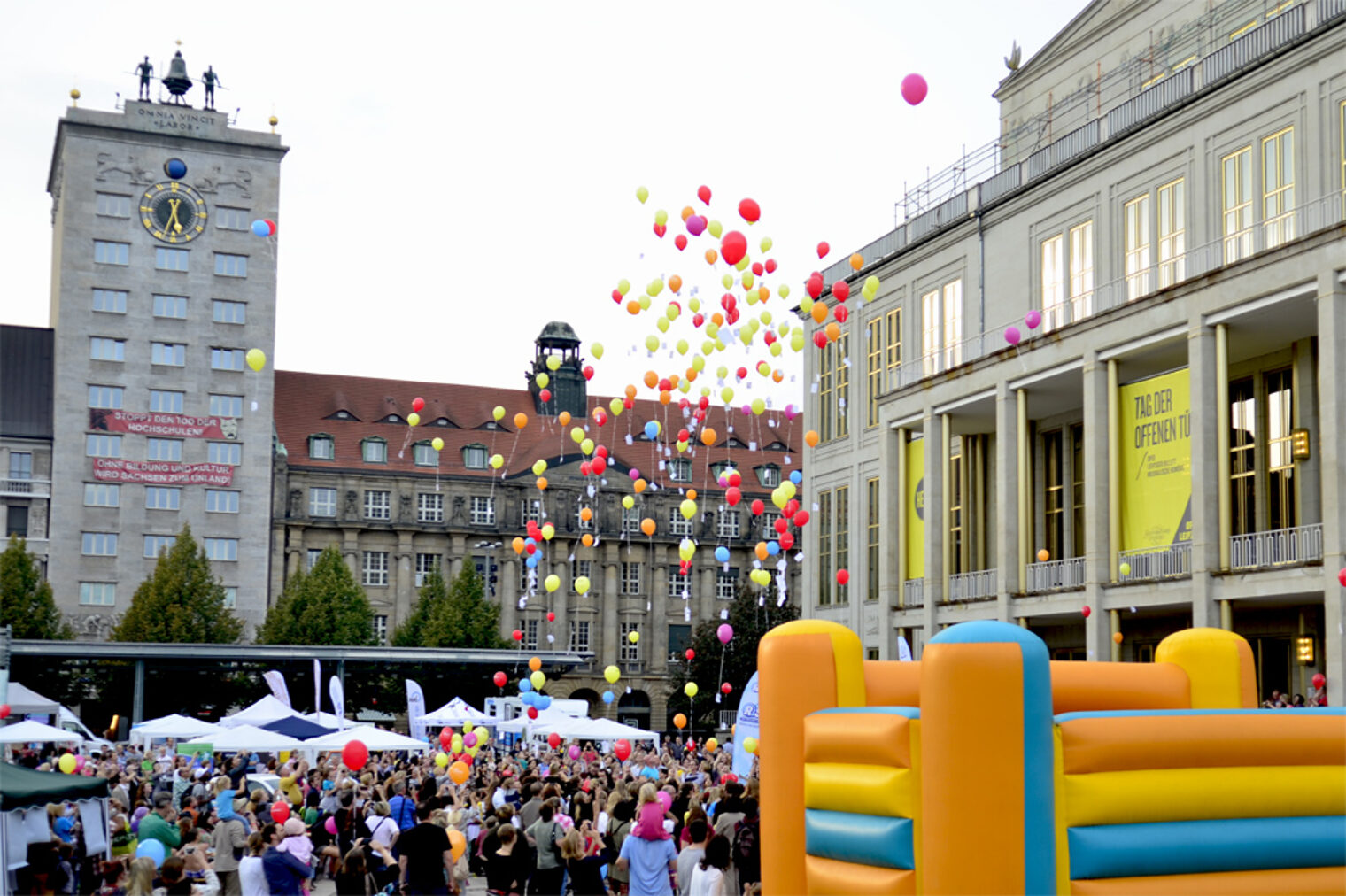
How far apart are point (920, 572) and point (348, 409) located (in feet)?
200

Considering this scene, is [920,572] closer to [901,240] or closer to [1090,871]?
[901,240]

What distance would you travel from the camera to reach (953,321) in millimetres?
43938

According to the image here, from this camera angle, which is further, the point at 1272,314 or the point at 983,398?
Answer: the point at 983,398

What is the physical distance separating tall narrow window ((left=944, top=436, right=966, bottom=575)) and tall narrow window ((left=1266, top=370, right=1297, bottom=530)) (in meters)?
10.5

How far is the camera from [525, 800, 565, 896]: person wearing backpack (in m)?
15.2

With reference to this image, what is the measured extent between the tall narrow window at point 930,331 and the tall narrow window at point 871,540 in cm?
491

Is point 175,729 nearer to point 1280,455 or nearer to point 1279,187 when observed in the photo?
point 1280,455

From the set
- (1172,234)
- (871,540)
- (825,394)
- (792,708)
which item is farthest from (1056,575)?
(792,708)

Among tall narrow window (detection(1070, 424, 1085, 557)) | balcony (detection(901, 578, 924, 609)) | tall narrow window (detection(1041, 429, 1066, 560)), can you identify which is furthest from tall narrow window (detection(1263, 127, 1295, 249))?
balcony (detection(901, 578, 924, 609))

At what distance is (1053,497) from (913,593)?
5425 mm

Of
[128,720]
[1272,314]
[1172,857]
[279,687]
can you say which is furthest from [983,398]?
[128,720]

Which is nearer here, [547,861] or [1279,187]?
[547,861]

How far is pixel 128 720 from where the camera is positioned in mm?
77062

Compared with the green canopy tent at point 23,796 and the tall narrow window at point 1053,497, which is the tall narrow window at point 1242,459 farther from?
the green canopy tent at point 23,796
